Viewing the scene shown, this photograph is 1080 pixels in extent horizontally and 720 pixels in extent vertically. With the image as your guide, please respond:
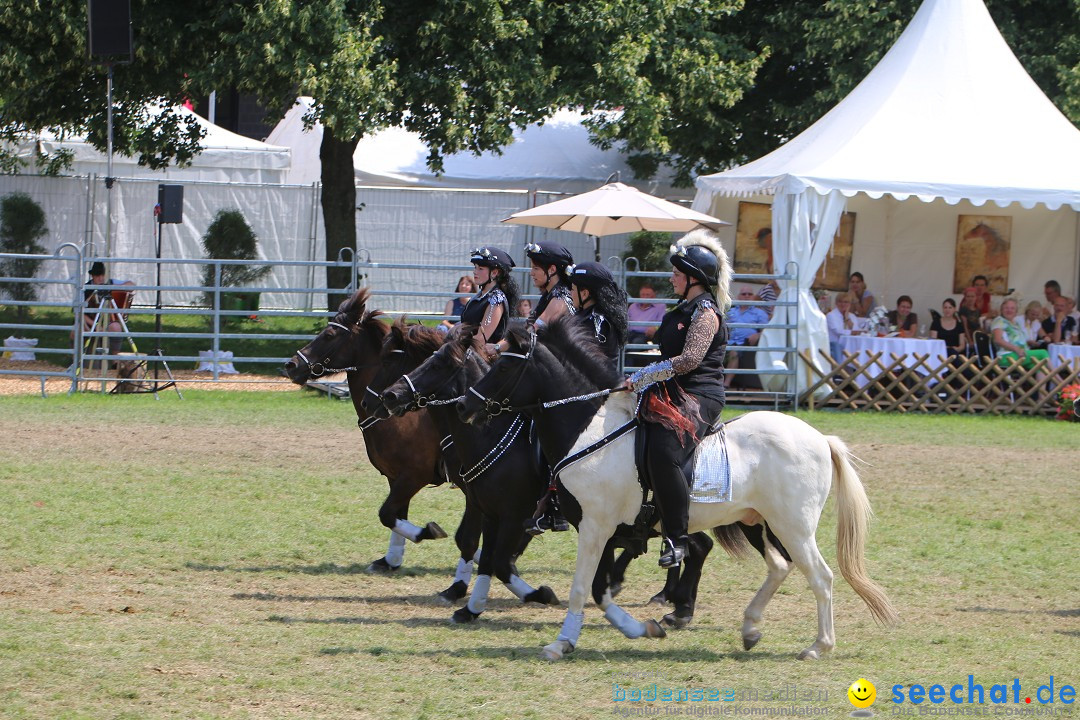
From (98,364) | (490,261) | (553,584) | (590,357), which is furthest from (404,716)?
(98,364)

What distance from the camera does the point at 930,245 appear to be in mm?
20156

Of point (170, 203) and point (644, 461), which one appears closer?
point (644, 461)

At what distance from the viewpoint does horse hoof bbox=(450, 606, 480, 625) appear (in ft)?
24.0

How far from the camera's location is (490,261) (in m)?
8.45

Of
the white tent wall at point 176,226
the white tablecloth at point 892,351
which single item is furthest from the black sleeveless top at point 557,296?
the white tent wall at point 176,226

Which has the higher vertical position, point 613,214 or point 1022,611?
point 613,214

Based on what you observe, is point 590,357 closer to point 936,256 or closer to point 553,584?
point 553,584

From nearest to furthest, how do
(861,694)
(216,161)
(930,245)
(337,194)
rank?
(861,694)
(930,245)
(337,194)
(216,161)

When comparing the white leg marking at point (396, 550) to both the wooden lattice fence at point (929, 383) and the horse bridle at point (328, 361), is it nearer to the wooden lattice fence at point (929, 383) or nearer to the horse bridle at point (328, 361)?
the horse bridle at point (328, 361)

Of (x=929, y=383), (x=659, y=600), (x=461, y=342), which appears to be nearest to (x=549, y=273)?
(x=461, y=342)

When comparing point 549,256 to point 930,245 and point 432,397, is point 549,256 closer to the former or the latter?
point 432,397

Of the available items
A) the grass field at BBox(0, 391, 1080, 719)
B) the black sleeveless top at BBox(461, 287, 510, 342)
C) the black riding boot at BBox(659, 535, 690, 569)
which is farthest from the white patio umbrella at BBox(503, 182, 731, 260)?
the black riding boot at BBox(659, 535, 690, 569)

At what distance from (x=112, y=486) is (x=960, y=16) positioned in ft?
46.9

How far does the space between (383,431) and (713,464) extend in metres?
2.71
